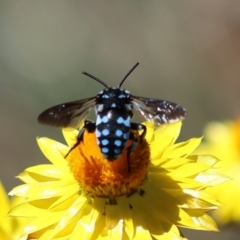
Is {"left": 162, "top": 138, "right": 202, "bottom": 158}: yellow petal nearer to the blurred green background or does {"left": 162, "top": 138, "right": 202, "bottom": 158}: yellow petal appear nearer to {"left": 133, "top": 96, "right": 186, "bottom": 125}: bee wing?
{"left": 133, "top": 96, "right": 186, "bottom": 125}: bee wing

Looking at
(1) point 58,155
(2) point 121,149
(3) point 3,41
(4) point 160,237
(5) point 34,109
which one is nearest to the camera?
(2) point 121,149

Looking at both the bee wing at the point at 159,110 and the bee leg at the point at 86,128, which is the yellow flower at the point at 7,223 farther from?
the bee wing at the point at 159,110

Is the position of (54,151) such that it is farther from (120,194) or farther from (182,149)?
(182,149)

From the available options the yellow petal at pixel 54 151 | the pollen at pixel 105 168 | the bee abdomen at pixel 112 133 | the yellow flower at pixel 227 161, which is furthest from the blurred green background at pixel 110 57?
the bee abdomen at pixel 112 133

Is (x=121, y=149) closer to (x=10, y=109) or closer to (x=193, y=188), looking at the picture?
(x=193, y=188)

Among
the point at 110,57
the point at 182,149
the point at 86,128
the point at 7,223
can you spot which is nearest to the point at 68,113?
the point at 86,128

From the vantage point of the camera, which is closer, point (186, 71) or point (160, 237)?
point (160, 237)

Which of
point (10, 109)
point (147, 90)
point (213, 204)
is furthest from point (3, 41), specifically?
point (213, 204)
